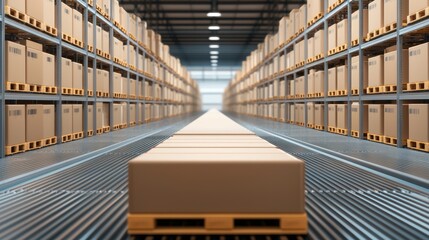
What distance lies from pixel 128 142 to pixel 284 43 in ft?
29.0

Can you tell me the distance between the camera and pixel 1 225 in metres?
2.71

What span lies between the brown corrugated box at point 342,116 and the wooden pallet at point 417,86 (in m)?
2.55

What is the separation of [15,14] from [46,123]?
192cm

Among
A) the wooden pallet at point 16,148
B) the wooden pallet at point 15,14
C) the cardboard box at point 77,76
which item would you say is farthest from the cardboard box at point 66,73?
the wooden pallet at point 16,148

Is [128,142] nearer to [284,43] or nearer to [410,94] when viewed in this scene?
[410,94]

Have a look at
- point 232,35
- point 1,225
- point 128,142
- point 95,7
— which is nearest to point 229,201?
point 1,225

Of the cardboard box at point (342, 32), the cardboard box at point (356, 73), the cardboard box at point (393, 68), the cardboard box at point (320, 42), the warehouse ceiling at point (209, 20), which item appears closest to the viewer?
the cardboard box at point (393, 68)

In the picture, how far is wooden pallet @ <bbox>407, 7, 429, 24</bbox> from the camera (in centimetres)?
582

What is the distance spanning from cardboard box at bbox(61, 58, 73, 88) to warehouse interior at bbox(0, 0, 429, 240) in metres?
0.05

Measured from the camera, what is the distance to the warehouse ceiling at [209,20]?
1975 centimetres

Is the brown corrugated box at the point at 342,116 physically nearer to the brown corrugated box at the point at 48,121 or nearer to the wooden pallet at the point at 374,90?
the wooden pallet at the point at 374,90

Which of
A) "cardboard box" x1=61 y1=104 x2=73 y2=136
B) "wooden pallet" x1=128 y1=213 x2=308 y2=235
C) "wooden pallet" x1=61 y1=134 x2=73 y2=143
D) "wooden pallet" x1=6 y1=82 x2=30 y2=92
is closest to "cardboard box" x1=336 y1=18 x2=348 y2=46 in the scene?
"cardboard box" x1=61 y1=104 x2=73 y2=136

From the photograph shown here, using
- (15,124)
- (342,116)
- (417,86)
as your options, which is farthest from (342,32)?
(15,124)

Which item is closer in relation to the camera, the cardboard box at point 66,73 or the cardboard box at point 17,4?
the cardboard box at point 17,4
